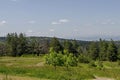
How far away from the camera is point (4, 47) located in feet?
Result: 497

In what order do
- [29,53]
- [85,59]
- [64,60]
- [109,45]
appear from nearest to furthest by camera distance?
[64,60] → [85,59] → [109,45] → [29,53]

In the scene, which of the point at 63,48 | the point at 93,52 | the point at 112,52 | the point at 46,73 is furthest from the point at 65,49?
the point at 46,73

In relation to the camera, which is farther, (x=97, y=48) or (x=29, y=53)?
(x=29, y=53)

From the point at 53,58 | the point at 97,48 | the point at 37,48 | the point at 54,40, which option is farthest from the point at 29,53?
the point at 53,58

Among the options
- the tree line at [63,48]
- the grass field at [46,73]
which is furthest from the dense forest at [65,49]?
the grass field at [46,73]

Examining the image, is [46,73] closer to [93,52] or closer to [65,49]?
[65,49]

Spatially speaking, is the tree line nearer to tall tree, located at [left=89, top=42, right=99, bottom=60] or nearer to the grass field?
tall tree, located at [left=89, top=42, right=99, bottom=60]

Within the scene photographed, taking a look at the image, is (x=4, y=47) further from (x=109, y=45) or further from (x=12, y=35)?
(x=109, y=45)

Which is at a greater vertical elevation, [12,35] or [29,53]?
[12,35]

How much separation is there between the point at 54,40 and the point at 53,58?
67502 millimetres

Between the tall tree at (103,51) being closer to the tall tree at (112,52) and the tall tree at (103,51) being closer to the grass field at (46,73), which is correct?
the tall tree at (112,52)

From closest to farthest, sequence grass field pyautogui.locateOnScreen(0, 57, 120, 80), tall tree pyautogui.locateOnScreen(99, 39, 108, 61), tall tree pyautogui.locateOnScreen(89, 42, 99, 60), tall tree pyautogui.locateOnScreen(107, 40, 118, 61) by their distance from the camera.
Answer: grass field pyautogui.locateOnScreen(0, 57, 120, 80), tall tree pyautogui.locateOnScreen(107, 40, 118, 61), tall tree pyautogui.locateOnScreen(99, 39, 108, 61), tall tree pyautogui.locateOnScreen(89, 42, 99, 60)

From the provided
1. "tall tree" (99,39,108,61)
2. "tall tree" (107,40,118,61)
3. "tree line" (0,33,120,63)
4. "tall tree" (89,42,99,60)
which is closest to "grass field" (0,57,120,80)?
"tree line" (0,33,120,63)

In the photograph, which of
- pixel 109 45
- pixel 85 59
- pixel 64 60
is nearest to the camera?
pixel 64 60
